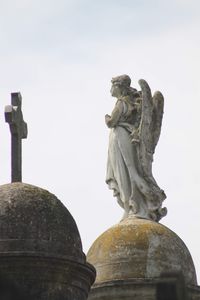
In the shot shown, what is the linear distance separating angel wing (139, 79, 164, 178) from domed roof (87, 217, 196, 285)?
63.0 inches

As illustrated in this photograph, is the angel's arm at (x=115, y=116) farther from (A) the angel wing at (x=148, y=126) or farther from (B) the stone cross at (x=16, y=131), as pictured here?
(B) the stone cross at (x=16, y=131)

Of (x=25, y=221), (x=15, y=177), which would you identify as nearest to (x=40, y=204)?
(x=25, y=221)

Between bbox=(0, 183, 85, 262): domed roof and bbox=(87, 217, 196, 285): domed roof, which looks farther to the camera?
bbox=(87, 217, 196, 285): domed roof

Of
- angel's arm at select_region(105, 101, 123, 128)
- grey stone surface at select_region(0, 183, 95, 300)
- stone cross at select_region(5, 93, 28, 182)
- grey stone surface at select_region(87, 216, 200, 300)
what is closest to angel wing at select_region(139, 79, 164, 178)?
angel's arm at select_region(105, 101, 123, 128)

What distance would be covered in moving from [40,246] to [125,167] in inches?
315

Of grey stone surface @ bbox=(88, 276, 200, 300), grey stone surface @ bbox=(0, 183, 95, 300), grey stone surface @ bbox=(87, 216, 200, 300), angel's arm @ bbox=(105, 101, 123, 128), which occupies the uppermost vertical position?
angel's arm @ bbox=(105, 101, 123, 128)

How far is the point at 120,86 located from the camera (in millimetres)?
19281

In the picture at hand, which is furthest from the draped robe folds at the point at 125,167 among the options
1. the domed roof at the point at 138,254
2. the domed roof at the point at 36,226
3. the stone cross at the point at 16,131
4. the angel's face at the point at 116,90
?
the domed roof at the point at 36,226

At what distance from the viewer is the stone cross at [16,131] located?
489 inches

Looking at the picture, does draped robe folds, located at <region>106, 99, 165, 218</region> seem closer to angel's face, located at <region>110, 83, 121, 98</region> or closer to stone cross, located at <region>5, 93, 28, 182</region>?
angel's face, located at <region>110, 83, 121, 98</region>

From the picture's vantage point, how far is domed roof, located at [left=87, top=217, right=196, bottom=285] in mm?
17188

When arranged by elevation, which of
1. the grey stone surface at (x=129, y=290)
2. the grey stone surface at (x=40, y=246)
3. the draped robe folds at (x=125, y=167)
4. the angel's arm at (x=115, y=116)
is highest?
the angel's arm at (x=115, y=116)

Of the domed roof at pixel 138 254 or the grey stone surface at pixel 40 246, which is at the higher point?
the grey stone surface at pixel 40 246

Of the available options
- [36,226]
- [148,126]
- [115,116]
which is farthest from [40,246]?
[148,126]
